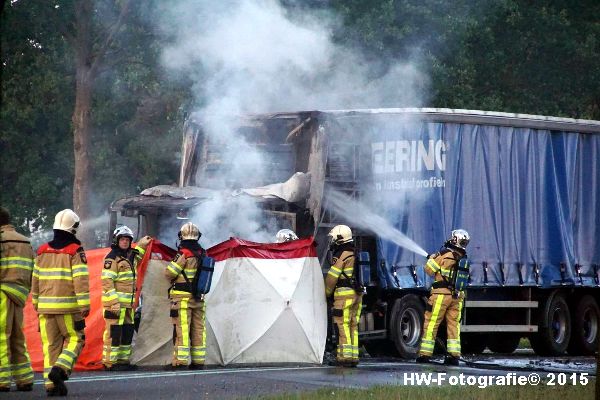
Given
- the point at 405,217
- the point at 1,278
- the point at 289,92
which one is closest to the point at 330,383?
the point at 1,278

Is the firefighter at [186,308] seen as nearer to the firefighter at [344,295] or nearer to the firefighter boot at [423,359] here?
the firefighter at [344,295]

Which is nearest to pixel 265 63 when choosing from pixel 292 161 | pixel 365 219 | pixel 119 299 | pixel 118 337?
pixel 292 161

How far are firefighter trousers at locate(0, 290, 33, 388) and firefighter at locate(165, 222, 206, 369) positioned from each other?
2.94 metres

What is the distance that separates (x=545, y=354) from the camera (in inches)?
819

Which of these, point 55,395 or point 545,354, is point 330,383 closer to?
point 55,395

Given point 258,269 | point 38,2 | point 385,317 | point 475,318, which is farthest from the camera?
point 38,2

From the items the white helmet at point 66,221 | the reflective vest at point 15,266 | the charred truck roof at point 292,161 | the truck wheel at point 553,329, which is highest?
the charred truck roof at point 292,161

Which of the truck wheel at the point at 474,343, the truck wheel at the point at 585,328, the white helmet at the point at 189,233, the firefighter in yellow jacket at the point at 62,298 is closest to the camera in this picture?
the firefighter in yellow jacket at the point at 62,298

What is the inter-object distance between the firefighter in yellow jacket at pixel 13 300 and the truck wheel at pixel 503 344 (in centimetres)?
1103

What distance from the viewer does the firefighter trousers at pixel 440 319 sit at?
16.9m

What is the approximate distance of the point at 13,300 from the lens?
40.2ft

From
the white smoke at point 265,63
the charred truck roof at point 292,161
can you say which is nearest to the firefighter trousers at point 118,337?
the charred truck roof at point 292,161

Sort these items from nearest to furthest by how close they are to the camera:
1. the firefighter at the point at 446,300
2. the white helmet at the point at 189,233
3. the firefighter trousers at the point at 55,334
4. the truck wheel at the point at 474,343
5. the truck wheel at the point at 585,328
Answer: the firefighter trousers at the point at 55,334 → the white helmet at the point at 189,233 → the firefighter at the point at 446,300 → the truck wheel at the point at 585,328 → the truck wheel at the point at 474,343

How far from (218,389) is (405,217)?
656 centimetres
